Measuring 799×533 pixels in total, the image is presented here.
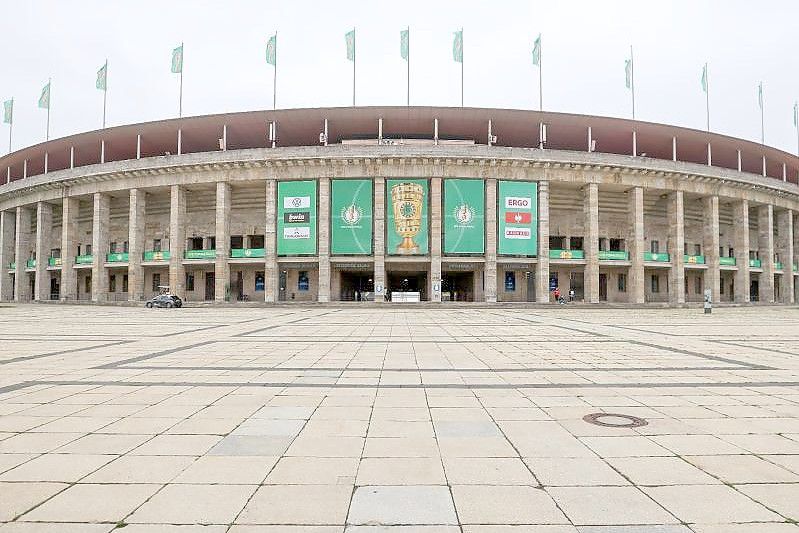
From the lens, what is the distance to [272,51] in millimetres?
44844

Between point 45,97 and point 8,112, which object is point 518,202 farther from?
point 8,112

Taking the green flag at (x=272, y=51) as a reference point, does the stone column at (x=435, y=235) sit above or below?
below

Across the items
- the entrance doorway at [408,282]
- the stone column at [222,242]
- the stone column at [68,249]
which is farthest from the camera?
the stone column at [68,249]

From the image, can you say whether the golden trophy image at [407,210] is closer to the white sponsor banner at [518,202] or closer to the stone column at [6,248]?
the white sponsor banner at [518,202]

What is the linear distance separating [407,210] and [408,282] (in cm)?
1040

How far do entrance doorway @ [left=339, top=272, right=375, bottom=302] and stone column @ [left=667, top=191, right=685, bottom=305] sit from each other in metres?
28.0

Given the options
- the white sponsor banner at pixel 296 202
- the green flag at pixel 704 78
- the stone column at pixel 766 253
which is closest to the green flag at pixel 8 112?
the white sponsor banner at pixel 296 202

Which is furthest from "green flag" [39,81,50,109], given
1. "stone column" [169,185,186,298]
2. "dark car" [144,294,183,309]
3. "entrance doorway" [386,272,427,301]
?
"entrance doorway" [386,272,427,301]

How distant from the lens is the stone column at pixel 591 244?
42875mm

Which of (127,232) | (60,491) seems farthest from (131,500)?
(127,232)

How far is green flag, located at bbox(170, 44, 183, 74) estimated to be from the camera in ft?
149

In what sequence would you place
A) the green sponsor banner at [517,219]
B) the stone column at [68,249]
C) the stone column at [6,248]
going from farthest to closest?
the stone column at [6,248] < the stone column at [68,249] < the green sponsor banner at [517,219]

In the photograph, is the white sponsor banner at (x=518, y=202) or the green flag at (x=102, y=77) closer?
the white sponsor banner at (x=518, y=202)

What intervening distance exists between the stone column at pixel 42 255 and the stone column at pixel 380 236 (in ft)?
122
